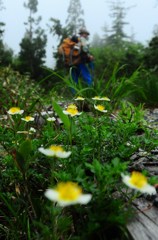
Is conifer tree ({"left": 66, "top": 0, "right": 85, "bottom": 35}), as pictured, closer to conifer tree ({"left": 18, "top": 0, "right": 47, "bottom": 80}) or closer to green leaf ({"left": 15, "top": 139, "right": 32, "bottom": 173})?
conifer tree ({"left": 18, "top": 0, "right": 47, "bottom": 80})

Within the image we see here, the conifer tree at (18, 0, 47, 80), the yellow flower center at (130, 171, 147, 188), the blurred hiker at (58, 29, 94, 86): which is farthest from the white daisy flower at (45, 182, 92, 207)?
the conifer tree at (18, 0, 47, 80)

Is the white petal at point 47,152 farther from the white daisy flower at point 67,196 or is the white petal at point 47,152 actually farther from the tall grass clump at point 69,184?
the white daisy flower at point 67,196

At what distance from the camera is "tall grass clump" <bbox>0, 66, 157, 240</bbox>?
111 centimetres

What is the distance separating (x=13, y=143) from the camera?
1897 mm

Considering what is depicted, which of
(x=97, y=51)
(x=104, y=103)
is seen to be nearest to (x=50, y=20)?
(x=97, y=51)

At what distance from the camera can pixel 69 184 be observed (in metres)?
0.87

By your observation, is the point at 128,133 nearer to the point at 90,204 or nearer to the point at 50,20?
the point at 90,204

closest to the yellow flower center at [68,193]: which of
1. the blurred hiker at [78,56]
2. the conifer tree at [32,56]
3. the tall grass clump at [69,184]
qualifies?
the tall grass clump at [69,184]

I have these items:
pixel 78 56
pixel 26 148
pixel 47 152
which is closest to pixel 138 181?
pixel 47 152

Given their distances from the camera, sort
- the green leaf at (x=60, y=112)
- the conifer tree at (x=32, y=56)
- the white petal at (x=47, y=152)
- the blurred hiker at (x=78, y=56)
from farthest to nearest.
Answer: the conifer tree at (x=32, y=56) < the blurred hiker at (x=78, y=56) < the green leaf at (x=60, y=112) < the white petal at (x=47, y=152)

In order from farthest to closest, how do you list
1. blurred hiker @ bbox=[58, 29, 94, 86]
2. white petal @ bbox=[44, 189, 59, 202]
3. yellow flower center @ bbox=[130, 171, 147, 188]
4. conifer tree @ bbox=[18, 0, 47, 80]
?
conifer tree @ bbox=[18, 0, 47, 80] → blurred hiker @ bbox=[58, 29, 94, 86] → yellow flower center @ bbox=[130, 171, 147, 188] → white petal @ bbox=[44, 189, 59, 202]

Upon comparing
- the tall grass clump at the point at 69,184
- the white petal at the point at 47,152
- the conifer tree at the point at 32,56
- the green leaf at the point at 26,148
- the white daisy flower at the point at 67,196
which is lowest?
the conifer tree at the point at 32,56

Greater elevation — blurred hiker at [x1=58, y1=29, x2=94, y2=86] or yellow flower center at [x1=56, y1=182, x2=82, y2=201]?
yellow flower center at [x1=56, y1=182, x2=82, y2=201]

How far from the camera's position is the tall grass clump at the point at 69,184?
3.64 ft
